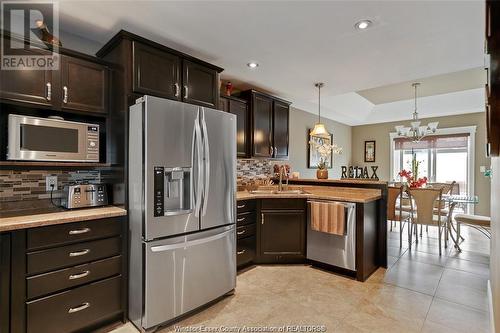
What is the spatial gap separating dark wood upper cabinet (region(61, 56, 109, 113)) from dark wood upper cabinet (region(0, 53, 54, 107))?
3.2 inches

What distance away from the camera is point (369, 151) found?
7.64 meters

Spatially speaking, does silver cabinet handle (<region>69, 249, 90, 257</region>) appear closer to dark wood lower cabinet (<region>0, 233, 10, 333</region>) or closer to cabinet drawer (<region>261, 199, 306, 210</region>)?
dark wood lower cabinet (<region>0, 233, 10, 333</region>)

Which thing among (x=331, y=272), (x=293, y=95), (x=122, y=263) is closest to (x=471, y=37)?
(x=293, y=95)

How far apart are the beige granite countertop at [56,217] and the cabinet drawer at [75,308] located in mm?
512

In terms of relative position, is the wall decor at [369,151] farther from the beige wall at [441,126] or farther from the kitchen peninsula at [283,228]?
the kitchen peninsula at [283,228]

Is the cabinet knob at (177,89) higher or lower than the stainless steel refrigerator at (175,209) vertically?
higher

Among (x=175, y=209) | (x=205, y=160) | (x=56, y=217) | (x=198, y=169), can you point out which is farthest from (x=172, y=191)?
(x=56, y=217)

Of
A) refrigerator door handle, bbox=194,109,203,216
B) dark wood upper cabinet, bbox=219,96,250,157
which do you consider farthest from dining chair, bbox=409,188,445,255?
refrigerator door handle, bbox=194,109,203,216

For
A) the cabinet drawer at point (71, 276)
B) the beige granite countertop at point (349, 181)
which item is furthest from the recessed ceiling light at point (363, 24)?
the cabinet drawer at point (71, 276)

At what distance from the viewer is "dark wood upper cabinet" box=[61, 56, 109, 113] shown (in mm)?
2090

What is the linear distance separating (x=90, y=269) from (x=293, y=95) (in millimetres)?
3759

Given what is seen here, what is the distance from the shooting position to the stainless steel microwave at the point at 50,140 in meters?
1.87

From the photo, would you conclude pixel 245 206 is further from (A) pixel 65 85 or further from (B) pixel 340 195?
(A) pixel 65 85

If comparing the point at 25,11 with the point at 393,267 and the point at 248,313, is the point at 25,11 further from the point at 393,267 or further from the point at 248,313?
the point at 393,267
